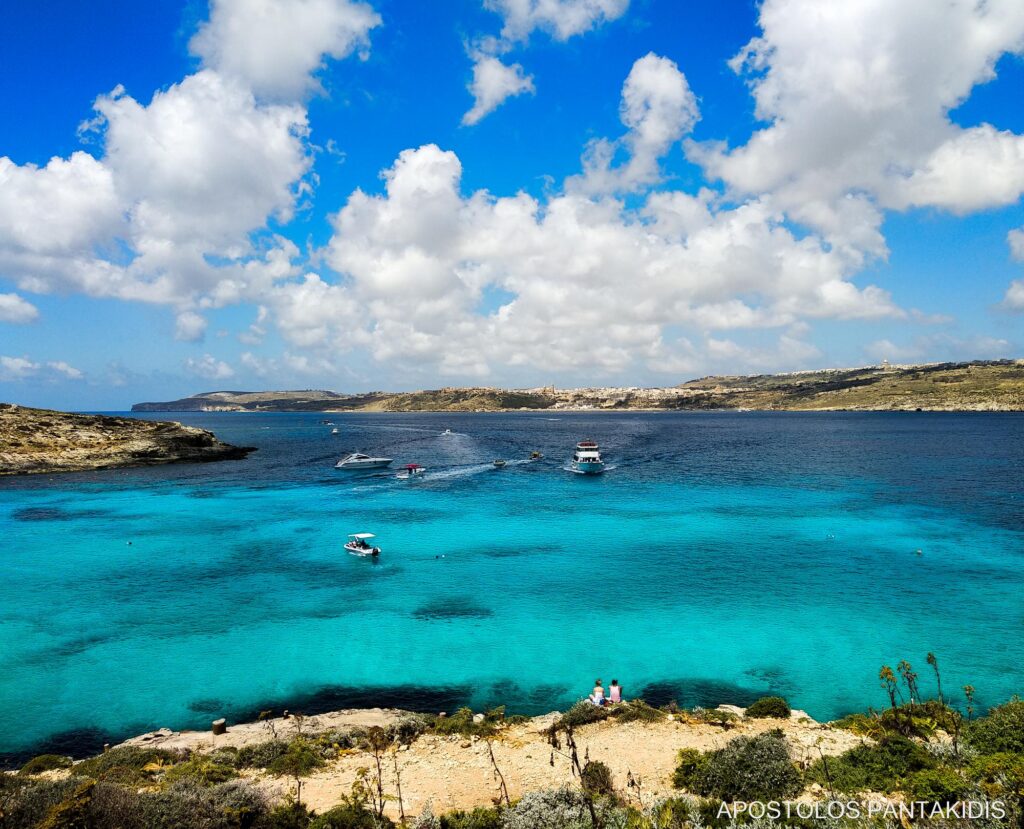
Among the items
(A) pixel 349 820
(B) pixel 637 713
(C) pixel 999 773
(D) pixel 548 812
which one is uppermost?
(C) pixel 999 773

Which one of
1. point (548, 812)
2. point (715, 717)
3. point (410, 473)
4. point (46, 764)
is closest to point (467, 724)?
point (548, 812)

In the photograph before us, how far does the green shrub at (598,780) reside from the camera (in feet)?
52.3

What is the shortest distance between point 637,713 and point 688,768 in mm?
5938

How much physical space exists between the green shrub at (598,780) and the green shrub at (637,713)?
17.7ft

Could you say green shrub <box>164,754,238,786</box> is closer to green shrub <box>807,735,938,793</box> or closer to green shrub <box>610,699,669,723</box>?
green shrub <box>610,699,669,723</box>

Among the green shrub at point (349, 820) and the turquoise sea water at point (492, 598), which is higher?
the green shrub at point (349, 820)

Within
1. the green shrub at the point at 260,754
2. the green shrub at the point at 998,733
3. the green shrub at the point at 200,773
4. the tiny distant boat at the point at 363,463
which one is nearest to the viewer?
the green shrub at the point at 200,773

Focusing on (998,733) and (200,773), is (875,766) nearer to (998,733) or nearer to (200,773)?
(998,733)

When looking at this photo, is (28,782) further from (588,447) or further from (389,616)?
(588,447)

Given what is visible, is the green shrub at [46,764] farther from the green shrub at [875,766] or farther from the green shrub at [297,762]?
the green shrub at [875,766]

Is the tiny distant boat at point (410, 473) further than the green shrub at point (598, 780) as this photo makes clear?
Yes

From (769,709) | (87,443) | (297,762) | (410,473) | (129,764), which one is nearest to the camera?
(297,762)

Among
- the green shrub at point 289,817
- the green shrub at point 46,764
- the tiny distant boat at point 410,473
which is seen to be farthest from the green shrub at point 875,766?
the tiny distant boat at point 410,473

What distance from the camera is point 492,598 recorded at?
3888cm
